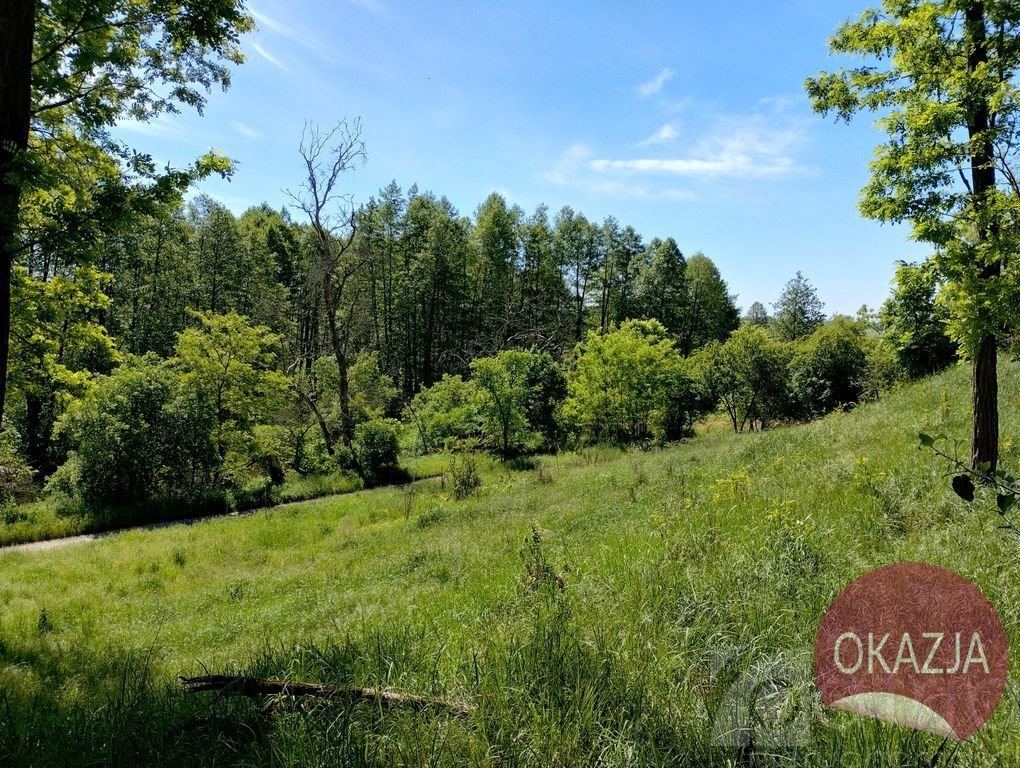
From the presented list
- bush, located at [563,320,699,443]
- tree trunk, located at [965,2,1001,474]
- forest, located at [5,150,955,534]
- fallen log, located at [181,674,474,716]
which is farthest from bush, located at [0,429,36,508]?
bush, located at [563,320,699,443]

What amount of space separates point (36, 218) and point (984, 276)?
498 inches

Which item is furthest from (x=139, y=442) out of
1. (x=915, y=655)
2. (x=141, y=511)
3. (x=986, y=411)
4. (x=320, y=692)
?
(x=986, y=411)

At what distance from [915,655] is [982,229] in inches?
228

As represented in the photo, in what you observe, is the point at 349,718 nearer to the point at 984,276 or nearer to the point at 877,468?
the point at 877,468

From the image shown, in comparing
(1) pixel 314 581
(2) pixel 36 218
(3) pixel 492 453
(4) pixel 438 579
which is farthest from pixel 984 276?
(3) pixel 492 453

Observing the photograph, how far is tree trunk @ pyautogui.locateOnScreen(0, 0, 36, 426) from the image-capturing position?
15.9 feet

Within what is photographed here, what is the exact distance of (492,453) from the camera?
2559cm

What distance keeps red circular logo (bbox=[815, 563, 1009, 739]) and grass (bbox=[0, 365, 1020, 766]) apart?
3.5 inches

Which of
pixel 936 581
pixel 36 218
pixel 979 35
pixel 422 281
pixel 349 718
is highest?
pixel 422 281

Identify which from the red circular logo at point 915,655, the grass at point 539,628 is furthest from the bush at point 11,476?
the red circular logo at point 915,655

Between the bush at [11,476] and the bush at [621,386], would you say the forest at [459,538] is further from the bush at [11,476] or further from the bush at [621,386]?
the bush at [621,386]

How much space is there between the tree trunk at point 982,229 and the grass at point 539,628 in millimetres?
754

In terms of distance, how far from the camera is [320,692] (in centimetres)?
290

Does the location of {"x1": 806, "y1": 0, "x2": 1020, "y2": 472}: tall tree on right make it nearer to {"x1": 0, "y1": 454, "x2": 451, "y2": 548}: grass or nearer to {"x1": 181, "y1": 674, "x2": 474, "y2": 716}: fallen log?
{"x1": 181, "y1": 674, "x2": 474, "y2": 716}: fallen log
